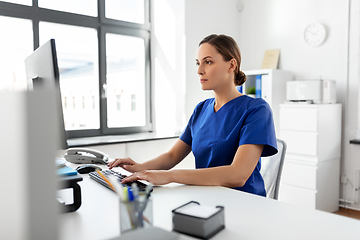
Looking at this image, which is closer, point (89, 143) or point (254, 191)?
point (254, 191)

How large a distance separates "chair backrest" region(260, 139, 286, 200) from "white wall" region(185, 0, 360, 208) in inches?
83.2

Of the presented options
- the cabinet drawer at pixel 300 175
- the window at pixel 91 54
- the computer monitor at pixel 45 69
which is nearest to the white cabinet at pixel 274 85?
the cabinet drawer at pixel 300 175

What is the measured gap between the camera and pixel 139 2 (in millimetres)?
3650

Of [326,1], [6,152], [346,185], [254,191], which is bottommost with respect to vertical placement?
[346,185]

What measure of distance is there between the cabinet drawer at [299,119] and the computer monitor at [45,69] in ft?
8.19

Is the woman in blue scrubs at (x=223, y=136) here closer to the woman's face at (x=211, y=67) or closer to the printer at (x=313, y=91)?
the woman's face at (x=211, y=67)

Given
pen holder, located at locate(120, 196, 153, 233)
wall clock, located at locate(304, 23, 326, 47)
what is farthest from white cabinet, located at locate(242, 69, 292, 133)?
pen holder, located at locate(120, 196, 153, 233)

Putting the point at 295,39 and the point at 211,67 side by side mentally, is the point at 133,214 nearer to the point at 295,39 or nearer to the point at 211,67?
the point at 211,67

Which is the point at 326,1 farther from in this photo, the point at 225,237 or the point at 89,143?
the point at 225,237

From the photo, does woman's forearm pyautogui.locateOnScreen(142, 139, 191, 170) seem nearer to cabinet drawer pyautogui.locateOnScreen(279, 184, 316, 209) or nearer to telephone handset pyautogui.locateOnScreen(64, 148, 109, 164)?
telephone handset pyautogui.locateOnScreen(64, 148, 109, 164)

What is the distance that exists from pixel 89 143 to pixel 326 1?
2.86m

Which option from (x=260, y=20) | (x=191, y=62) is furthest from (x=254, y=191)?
(x=260, y=20)

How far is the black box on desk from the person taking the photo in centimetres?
75

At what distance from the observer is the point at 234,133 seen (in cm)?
142
